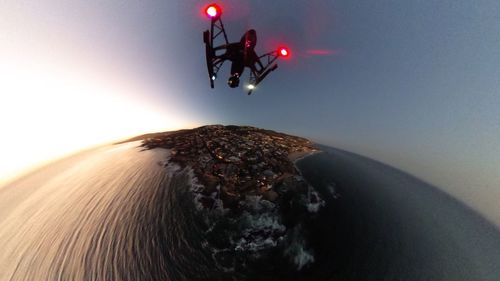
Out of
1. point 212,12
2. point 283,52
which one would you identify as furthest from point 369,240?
point 212,12

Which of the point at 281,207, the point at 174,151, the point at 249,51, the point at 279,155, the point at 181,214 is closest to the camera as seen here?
the point at 249,51

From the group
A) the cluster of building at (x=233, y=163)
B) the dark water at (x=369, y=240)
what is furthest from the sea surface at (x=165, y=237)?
the cluster of building at (x=233, y=163)

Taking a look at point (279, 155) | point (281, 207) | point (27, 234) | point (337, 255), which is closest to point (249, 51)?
point (281, 207)

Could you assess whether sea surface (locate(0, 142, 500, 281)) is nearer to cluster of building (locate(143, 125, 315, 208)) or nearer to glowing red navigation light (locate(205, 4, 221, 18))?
cluster of building (locate(143, 125, 315, 208))

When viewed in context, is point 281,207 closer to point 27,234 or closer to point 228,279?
point 228,279

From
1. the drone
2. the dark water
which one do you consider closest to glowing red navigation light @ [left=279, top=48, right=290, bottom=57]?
the drone

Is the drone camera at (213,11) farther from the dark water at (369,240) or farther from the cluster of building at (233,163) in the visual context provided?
the dark water at (369,240)

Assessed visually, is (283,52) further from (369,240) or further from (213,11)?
(369,240)

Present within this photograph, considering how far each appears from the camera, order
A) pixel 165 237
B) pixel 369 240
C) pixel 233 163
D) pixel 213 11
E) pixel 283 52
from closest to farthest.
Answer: pixel 213 11
pixel 165 237
pixel 283 52
pixel 369 240
pixel 233 163

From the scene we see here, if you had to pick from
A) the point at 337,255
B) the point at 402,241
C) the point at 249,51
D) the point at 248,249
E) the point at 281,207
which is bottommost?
the point at 402,241
